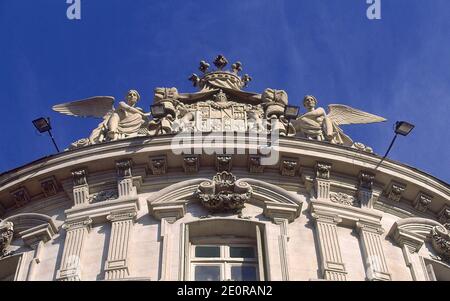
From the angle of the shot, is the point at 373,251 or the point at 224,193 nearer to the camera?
the point at 373,251

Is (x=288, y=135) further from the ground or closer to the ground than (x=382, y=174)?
further from the ground

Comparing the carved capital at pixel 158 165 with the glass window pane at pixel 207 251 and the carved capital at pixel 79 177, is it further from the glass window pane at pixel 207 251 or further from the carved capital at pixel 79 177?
the glass window pane at pixel 207 251

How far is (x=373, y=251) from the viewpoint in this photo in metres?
23.0

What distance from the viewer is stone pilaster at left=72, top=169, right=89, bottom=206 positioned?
962 inches

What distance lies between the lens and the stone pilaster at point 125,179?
2438 centimetres

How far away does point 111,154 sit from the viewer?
82.0 feet

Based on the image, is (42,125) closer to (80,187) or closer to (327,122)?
(80,187)

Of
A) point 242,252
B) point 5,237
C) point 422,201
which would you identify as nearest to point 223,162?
point 242,252

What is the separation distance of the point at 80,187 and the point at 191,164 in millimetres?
2883

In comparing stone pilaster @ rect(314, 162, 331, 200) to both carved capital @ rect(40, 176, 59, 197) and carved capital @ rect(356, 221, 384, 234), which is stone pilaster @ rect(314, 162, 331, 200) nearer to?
carved capital @ rect(356, 221, 384, 234)

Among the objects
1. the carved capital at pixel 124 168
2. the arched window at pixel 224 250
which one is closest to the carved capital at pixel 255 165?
the arched window at pixel 224 250
